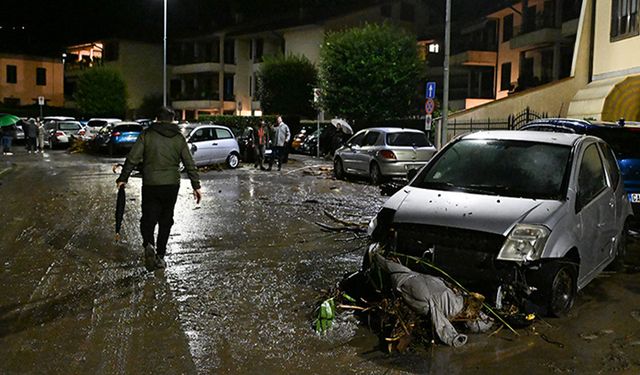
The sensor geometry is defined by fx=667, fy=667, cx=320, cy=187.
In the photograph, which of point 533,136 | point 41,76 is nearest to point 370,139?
point 533,136

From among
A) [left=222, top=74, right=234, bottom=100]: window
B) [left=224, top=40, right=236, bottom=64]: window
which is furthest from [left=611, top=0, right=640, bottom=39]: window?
[left=222, top=74, right=234, bottom=100]: window

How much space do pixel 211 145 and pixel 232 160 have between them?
1290mm

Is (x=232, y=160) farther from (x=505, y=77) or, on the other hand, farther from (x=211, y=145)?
(x=505, y=77)

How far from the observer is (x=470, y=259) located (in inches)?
232

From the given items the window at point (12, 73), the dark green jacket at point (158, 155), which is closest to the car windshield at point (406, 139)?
the dark green jacket at point (158, 155)

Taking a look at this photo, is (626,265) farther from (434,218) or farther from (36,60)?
(36,60)

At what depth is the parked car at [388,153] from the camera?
59.7 feet

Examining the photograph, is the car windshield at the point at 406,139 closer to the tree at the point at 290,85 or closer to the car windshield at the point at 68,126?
the car windshield at the point at 68,126

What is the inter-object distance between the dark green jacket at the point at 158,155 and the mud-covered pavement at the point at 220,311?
1.13 meters

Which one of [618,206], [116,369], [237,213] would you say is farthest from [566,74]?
[116,369]

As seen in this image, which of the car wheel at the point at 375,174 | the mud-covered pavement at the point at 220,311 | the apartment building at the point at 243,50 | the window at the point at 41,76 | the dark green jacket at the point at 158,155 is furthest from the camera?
the window at the point at 41,76

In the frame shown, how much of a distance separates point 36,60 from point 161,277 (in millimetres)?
73637

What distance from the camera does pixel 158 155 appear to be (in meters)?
7.93

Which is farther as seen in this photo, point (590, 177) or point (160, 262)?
point (160, 262)
